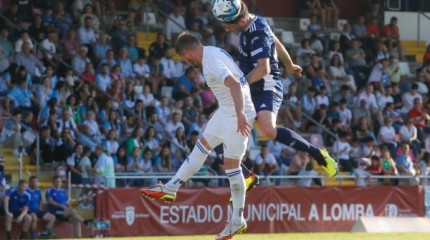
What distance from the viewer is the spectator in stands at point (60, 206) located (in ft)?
76.3

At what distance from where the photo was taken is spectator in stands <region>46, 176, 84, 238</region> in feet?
76.3

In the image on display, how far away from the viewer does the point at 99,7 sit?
94.1ft

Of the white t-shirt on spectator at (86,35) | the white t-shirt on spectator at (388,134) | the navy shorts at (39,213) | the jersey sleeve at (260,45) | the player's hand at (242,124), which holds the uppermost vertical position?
the white t-shirt on spectator at (86,35)

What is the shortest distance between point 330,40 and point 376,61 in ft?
4.33

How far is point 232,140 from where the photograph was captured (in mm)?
13711

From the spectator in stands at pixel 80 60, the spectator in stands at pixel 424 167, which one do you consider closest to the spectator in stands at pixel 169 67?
the spectator in stands at pixel 80 60

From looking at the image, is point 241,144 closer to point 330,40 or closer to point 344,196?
Result: point 344,196

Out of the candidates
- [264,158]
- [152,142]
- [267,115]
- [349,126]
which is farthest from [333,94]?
[267,115]

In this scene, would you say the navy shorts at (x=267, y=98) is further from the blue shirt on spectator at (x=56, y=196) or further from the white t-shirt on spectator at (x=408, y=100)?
the white t-shirt on spectator at (x=408, y=100)

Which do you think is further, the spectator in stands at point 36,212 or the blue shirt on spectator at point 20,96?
the blue shirt on spectator at point 20,96

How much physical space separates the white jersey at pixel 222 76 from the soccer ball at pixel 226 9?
0.45 m

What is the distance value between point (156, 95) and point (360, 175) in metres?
4.89

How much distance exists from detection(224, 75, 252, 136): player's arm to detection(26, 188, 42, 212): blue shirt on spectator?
10588 mm

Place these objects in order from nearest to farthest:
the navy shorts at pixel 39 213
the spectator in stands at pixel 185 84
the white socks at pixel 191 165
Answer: the white socks at pixel 191 165, the navy shorts at pixel 39 213, the spectator in stands at pixel 185 84
